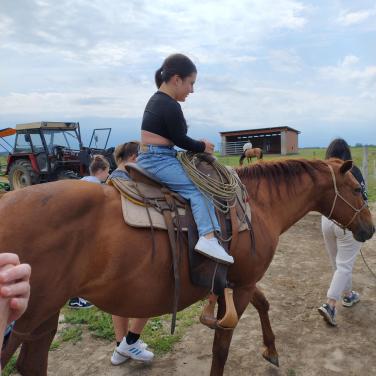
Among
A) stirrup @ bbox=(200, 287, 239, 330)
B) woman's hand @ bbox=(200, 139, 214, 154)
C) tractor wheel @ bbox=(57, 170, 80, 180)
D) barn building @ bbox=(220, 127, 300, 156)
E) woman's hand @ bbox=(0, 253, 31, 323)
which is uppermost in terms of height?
woman's hand @ bbox=(200, 139, 214, 154)

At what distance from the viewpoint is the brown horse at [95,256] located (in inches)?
85.0

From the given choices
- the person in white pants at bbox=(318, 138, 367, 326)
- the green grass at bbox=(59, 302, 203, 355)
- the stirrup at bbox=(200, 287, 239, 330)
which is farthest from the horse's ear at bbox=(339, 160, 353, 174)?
the green grass at bbox=(59, 302, 203, 355)

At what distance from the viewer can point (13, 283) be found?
85cm

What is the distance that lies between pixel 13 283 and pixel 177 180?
6.22ft

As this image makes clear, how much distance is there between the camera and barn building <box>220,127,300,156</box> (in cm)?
3503

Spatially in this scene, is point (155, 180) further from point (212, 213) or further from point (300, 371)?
point (300, 371)

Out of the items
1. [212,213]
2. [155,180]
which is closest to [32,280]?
[155,180]

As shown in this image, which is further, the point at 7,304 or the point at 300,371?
the point at 300,371

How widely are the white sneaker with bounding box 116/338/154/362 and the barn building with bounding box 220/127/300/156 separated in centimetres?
3211

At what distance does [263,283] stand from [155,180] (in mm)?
3279

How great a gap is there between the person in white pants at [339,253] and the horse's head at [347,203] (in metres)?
0.33

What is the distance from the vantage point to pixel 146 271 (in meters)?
2.46

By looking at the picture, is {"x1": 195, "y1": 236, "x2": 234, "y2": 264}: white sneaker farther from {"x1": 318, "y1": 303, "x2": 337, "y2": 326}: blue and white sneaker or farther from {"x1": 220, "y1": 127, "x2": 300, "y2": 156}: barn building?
{"x1": 220, "y1": 127, "x2": 300, "y2": 156}: barn building

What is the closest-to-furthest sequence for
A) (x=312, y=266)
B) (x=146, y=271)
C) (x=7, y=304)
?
(x=7, y=304) → (x=146, y=271) → (x=312, y=266)
